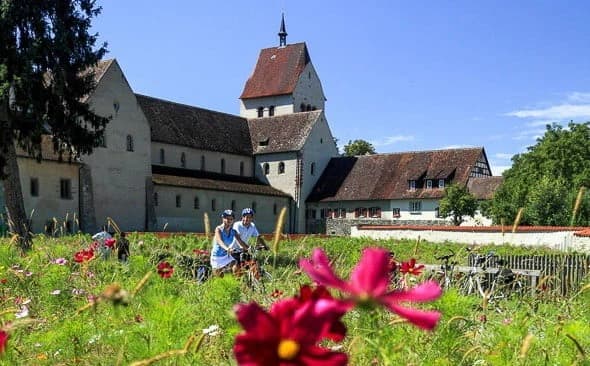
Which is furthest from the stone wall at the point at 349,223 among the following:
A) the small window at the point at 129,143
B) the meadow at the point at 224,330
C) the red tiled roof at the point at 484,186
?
the meadow at the point at 224,330

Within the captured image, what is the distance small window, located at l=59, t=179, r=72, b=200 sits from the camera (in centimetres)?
3641

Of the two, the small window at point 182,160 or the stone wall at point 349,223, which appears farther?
the stone wall at point 349,223

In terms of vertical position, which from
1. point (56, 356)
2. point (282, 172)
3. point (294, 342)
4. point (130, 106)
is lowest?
point (56, 356)

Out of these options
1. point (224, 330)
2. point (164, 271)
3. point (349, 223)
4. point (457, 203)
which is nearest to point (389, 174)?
point (349, 223)

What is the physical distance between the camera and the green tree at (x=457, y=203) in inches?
1827

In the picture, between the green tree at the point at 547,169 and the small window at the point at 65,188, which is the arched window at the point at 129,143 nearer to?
the small window at the point at 65,188

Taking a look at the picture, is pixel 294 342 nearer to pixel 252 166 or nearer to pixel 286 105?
pixel 252 166

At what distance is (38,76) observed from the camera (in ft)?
72.2

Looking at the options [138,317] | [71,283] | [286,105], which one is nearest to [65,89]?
[71,283]

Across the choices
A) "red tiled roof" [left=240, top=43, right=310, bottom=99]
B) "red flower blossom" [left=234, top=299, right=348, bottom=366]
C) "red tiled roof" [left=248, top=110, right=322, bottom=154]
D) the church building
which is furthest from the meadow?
"red tiled roof" [left=240, top=43, right=310, bottom=99]

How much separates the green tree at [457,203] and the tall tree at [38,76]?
1139 inches

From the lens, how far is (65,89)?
23.2 m

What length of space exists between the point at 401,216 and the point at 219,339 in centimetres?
4810

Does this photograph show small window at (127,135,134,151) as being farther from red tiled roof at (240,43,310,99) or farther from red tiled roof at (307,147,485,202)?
red tiled roof at (240,43,310,99)
